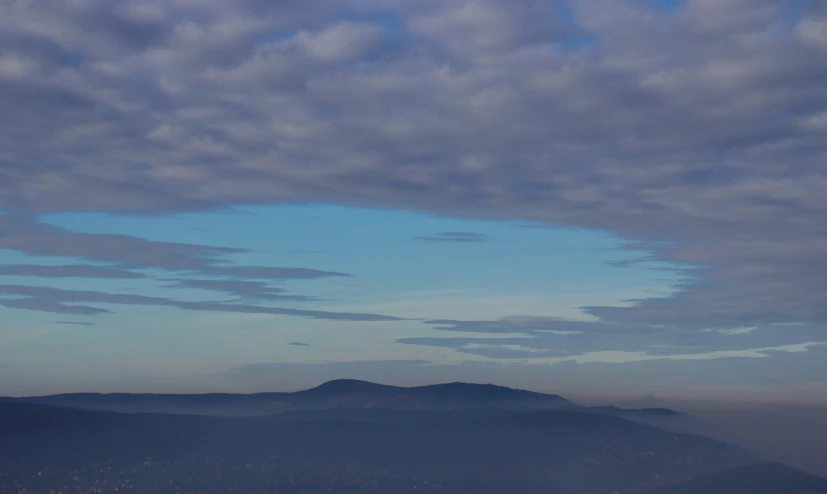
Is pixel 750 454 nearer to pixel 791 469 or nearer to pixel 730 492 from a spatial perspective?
pixel 730 492

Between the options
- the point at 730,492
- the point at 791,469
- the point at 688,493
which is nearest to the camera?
the point at 791,469

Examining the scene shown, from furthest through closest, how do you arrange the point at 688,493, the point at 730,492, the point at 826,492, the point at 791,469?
the point at 688,493
the point at 730,492
the point at 791,469
the point at 826,492

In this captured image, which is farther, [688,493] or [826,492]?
[688,493]

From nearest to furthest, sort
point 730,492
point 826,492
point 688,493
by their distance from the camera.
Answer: point 826,492 < point 730,492 < point 688,493

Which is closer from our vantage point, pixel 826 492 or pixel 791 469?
pixel 826 492

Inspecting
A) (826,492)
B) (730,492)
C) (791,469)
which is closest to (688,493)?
(730,492)

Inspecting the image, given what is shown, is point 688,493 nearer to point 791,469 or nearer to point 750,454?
point 750,454
